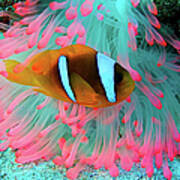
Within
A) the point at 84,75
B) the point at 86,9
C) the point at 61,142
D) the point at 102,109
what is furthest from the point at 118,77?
the point at 61,142

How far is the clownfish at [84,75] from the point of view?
2.26 ft

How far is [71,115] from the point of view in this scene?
1001 mm

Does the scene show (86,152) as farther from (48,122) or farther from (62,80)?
(62,80)

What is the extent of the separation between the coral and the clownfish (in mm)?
126

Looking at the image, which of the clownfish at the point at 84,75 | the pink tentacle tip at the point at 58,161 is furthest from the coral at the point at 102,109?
the clownfish at the point at 84,75

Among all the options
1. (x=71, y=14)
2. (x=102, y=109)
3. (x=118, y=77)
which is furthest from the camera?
(x=102, y=109)

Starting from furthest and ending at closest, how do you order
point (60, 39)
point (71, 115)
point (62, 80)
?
point (71, 115) → point (60, 39) → point (62, 80)

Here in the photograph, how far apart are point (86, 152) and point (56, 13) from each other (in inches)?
25.6

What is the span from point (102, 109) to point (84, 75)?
32 centimetres

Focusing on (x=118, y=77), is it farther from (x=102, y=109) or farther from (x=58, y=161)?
(x=58, y=161)

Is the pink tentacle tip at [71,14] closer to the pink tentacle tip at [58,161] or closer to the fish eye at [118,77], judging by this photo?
the fish eye at [118,77]

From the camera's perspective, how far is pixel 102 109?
102 cm

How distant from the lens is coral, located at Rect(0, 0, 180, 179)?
92 centimetres

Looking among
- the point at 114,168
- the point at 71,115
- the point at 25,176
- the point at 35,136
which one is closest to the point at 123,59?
the point at 71,115
